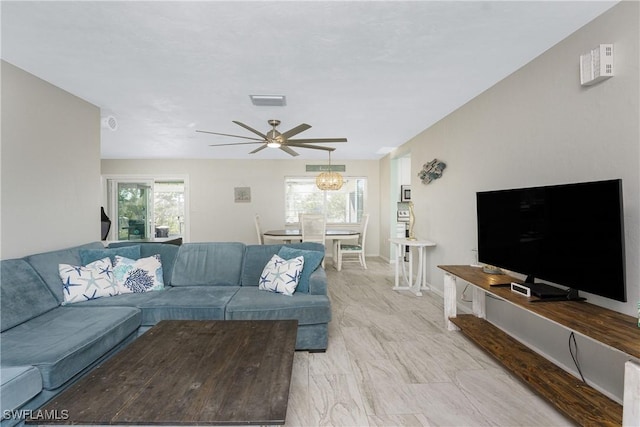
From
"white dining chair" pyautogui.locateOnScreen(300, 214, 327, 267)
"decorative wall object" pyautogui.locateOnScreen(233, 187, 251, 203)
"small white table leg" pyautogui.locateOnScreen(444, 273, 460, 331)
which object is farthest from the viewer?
"decorative wall object" pyautogui.locateOnScreen(233, 187, 251, 203)

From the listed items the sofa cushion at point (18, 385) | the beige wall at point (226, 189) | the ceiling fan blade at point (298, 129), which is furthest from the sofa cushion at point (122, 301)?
the beige wall at point (226, 189)

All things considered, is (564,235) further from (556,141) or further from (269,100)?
(269,100)

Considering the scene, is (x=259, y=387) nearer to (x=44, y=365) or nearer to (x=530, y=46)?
(x=44, y=365)

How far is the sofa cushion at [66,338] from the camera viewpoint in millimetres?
1570

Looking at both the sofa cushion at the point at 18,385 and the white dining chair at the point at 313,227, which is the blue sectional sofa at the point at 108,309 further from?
the white dining chair at the point at 313,227

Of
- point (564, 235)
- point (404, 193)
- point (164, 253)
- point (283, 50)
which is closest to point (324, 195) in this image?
point (404, 193)

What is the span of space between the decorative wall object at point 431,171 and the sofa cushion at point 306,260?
6.69ft

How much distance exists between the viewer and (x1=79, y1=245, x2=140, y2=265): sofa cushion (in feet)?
9.03

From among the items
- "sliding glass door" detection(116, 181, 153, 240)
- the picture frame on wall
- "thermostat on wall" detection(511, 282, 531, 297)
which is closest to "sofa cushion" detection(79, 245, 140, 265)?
"thermostat on wall" detection(511, 282, 531, 297)

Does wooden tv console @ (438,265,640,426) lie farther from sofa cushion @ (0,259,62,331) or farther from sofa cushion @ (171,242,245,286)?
sofa cushion @ (0,259,62,331)

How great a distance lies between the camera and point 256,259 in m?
3.07

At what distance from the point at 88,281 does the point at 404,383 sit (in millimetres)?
2641

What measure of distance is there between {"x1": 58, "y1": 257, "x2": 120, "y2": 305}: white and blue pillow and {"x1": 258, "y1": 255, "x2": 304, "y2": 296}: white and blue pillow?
1315 mm

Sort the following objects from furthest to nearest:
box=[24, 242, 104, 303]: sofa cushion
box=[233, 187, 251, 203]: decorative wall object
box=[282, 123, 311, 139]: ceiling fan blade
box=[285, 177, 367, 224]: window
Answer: box=[285, 177, 367, 224]: window
box=[233, 187, 251, 203]: decorative wall object
box=[282, 123, 311, 139]: ceiling fan blade
box=[24, 242, 104, 303]: sofa cushion
